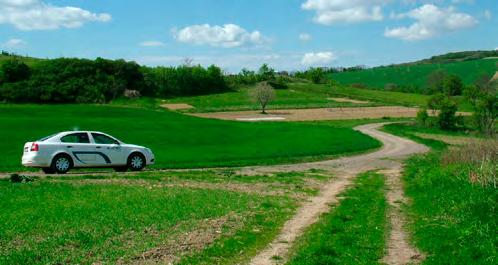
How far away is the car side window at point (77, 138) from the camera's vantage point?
81.6 ft

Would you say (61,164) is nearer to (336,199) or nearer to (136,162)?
(136,162)

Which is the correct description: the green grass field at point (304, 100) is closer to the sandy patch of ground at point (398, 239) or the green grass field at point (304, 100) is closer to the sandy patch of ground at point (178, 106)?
the sandy patch of ground at point (178, 106)

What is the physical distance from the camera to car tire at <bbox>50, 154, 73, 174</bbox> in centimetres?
2458

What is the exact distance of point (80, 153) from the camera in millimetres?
25031

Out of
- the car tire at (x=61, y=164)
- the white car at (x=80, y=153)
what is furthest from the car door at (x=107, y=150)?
the car tire at (x=61, y=164)

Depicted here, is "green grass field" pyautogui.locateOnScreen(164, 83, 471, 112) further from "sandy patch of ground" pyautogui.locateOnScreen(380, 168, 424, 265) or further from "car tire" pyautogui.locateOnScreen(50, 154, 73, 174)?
"sandy patch of ground" pyautogui.locateOnScreen(380, 168, 424, 265)

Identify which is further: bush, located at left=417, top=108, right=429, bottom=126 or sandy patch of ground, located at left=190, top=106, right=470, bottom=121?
sandy patch of ground, located at left=190, top=106, right=470, bottom=121

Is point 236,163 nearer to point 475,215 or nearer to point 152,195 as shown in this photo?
point 152,195

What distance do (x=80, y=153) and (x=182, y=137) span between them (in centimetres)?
1842

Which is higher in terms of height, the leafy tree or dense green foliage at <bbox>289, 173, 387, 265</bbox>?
the leafy tree

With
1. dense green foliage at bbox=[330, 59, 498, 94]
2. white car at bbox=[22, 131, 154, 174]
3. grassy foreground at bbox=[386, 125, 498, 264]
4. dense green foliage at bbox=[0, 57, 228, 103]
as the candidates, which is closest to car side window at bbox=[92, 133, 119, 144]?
white car at bbox=[22, 131, 154, 174]

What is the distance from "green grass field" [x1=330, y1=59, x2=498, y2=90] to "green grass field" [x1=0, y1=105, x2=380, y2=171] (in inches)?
4554

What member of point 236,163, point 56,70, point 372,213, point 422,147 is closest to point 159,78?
point 56,70

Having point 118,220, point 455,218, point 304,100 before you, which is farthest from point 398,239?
point 304,100
